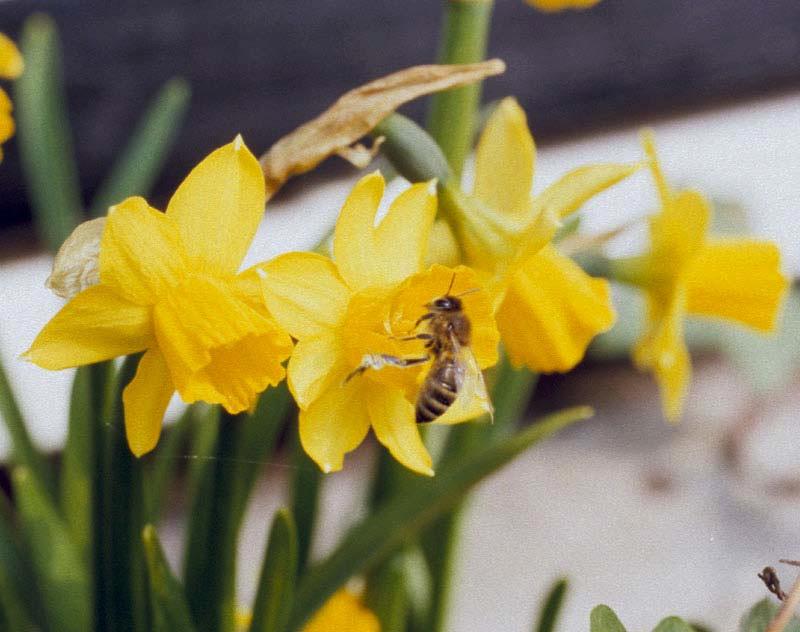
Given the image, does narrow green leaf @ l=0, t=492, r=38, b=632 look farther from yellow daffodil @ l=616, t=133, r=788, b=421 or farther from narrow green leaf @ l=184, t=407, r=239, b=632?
yellow daffodil @ l=616, t=133, r=788, b=421

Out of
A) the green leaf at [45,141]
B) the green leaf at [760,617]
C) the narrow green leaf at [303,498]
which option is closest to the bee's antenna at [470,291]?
the green leaf at [760,617]

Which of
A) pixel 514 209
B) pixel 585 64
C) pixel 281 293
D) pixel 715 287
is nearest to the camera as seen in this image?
pixel 281 293

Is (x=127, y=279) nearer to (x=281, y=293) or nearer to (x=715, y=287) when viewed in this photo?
(x=281, y=293)

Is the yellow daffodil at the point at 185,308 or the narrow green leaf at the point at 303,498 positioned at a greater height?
the yellow daffodil at the point at 185,308

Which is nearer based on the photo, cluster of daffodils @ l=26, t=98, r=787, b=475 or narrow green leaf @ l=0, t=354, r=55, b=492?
cluster of daffodils @ l=26, t=98, r=787, b=475

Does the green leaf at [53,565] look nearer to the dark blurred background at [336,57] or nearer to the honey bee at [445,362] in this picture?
the honey bee at [445,362]

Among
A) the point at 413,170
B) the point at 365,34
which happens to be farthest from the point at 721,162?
the point at 413,170

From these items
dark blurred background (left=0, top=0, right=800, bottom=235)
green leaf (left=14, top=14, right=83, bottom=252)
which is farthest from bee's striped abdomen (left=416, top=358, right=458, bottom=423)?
dark blurred background (left=0, top=0, right=800, bottom=235)
